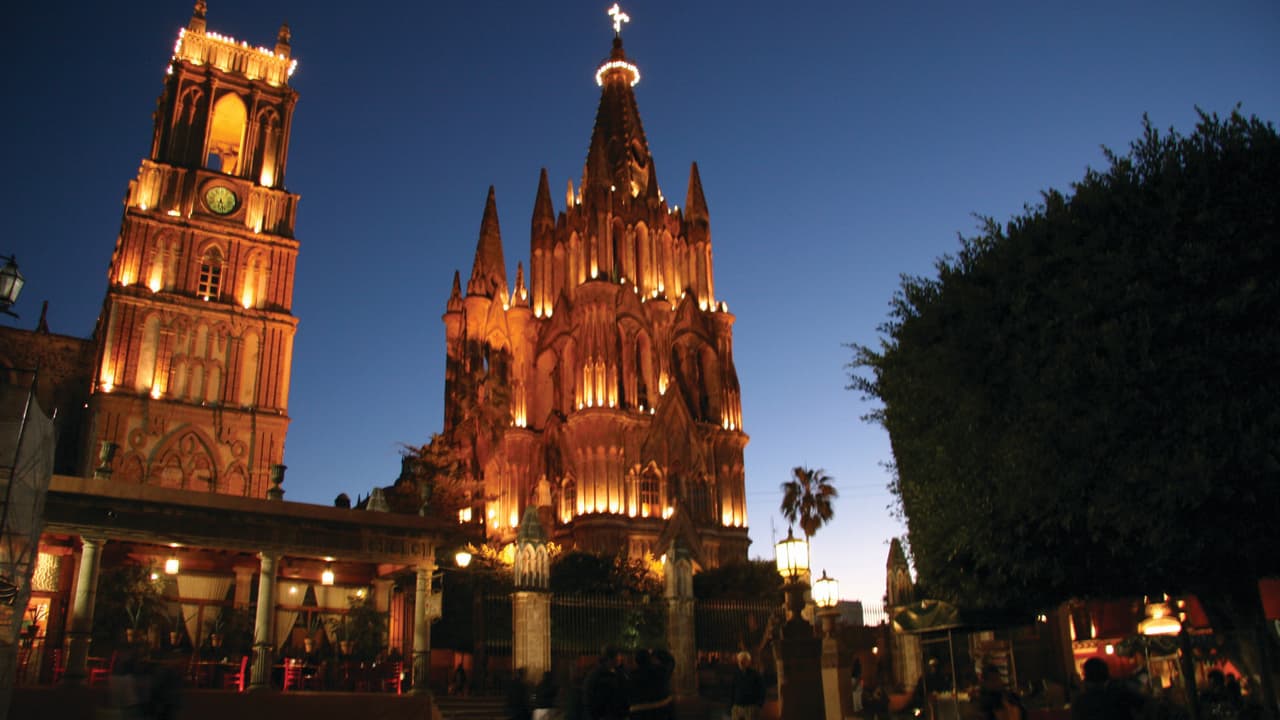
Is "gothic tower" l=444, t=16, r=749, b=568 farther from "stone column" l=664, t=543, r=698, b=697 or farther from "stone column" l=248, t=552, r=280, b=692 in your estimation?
"stone column" l=248, t=552, r=280, b=692

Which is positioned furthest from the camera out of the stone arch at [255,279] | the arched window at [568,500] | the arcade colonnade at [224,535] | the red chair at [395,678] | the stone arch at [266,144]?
the arched window at [568,500]

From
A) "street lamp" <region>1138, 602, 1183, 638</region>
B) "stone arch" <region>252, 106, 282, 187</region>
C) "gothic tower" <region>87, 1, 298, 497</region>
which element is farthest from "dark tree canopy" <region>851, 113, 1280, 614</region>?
"stone arch" <region>252, 106, 282, 187</region>

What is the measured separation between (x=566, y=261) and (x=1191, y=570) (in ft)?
138

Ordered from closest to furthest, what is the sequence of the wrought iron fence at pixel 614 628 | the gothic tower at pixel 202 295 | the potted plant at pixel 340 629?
the potted plant at pixel 340 629, the wrought iron fence at pixel 614 628, the gothic tower at pixel 202 295

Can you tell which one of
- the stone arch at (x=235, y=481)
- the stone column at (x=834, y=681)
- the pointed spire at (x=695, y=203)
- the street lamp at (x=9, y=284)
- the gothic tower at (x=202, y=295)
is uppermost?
the pointed spire at (x=695, y=203)

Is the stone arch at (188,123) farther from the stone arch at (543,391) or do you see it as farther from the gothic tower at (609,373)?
the stone arch at (543,391)

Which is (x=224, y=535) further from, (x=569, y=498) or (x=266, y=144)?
(x=569, y=498)

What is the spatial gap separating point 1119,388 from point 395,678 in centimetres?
1586

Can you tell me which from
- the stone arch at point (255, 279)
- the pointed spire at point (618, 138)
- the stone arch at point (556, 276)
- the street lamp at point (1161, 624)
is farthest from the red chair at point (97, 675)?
the pointed spire at point (618, 138)

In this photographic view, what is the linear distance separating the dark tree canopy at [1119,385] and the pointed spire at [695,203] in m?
40.8

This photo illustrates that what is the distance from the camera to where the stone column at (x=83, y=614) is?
16484 millimetres

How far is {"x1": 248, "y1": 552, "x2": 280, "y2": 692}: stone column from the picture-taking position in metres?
18.1

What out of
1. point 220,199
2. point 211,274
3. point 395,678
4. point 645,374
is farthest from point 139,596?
point 645,374

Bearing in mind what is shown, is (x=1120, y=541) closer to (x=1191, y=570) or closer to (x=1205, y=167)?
(x=1191, y=570)
